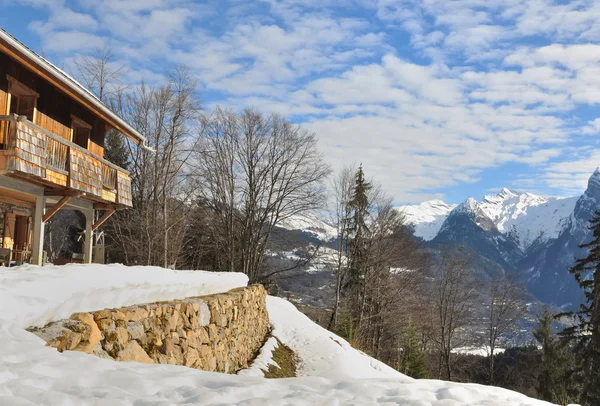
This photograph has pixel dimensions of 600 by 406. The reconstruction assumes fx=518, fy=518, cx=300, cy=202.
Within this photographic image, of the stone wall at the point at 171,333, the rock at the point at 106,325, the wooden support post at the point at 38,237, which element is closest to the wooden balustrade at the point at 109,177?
the wooden support post at the point at 38,237

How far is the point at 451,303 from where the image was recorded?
4147 cm

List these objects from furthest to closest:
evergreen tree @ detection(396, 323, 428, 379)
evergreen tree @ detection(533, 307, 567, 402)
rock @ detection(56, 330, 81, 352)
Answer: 1. evergreen tree @ detection(533, 307, 567, 402)
2. evergreen tree @ detection(396, 323, 428, 379)
3. rock @ detection(56, 330, 81, 352)

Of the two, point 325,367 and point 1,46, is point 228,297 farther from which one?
point 1,46

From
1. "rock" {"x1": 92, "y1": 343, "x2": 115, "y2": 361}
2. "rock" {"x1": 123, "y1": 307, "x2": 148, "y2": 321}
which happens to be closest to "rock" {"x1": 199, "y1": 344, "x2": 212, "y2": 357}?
"rock" {"x1": 123, "y1": 307, "x2": 148, "y2": 321}

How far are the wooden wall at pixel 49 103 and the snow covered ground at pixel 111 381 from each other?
7875 millimetres

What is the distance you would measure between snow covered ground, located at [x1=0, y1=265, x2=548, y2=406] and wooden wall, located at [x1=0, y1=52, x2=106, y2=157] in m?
7.88

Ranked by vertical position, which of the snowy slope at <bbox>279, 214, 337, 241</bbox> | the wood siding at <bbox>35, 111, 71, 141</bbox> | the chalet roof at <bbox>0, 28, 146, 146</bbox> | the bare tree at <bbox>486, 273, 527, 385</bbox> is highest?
the chalet roof at <bbox>0, 28, 146, 146</bbox>

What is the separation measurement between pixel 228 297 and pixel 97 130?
32.5ft

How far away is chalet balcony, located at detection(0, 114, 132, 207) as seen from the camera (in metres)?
11.2

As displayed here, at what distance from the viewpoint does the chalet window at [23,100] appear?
1291 centimetres

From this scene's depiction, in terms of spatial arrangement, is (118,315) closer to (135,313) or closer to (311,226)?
(135,313)

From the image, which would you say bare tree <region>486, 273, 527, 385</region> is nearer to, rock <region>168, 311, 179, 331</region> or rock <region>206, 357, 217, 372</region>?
rock <region>206, 357, 217, 372</region>

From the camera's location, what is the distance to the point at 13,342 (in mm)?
4234

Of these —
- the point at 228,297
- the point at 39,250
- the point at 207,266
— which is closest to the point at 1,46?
the point at 39,250
